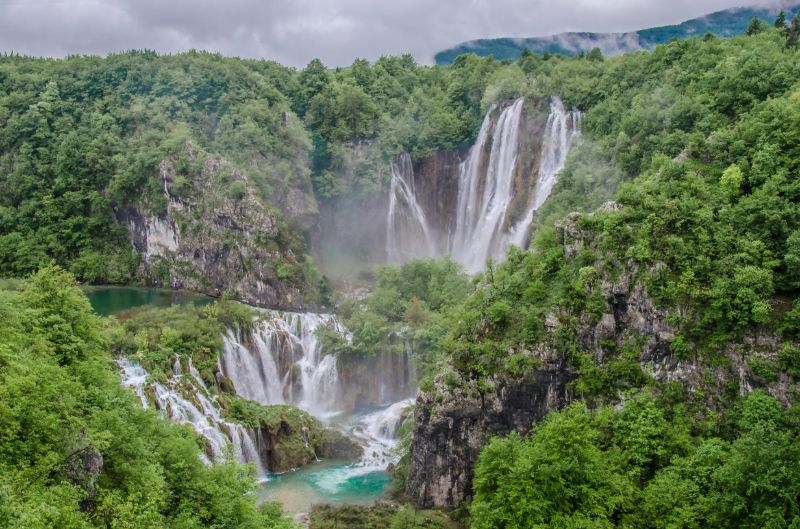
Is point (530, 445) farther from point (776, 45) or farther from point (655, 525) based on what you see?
point (776, 45)

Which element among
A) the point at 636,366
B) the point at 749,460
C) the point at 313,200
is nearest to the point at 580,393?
the point at 636,366

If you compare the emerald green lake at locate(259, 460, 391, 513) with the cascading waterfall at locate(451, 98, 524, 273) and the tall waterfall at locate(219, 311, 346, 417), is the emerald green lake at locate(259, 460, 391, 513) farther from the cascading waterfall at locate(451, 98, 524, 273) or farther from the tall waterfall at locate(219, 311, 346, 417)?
the cascading waterfall at locate(451, 98, 524, 273)

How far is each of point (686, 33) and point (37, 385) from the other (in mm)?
52285

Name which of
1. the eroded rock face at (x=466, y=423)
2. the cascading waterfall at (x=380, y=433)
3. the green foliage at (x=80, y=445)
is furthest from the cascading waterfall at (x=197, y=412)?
the green foliage at (x=80, y=445)

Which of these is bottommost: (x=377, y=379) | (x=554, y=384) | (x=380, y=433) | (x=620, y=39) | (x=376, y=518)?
(x=376, y=518)

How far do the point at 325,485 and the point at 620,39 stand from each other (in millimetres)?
49044

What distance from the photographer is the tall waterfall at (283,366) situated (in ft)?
127

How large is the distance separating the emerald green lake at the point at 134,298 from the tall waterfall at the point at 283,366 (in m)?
9.52

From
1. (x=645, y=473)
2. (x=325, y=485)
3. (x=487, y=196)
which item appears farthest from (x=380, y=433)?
(x=487, y=196)

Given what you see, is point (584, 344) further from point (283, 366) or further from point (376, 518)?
point (283, 366)

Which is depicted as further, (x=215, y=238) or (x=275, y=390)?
(x=215, y=238)

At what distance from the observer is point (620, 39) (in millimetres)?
61125

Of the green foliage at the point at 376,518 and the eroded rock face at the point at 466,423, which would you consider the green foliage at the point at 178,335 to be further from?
the eroded rock face at the point at 466,423

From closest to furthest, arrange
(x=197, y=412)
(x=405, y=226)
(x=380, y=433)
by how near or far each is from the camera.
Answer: (x=197, y=412) → (x=380, y=433) → (x=405, y=226)
